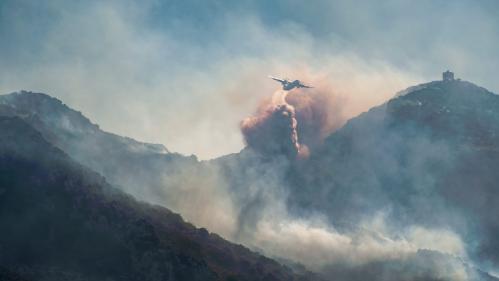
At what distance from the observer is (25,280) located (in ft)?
647

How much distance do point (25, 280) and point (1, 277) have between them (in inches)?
390

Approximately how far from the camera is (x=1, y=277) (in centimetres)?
18850
